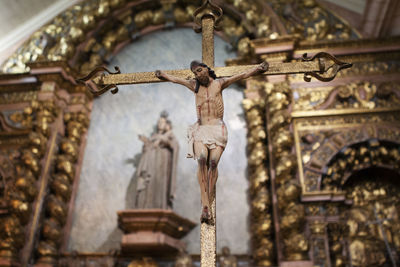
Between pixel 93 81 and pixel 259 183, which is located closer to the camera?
pixel 93 81

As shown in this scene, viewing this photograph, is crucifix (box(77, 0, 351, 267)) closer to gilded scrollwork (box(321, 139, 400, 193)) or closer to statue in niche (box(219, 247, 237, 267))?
→ gilded scrollwork (box(321, 139, 400, 193))

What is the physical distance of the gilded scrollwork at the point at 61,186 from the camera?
17.1 ft

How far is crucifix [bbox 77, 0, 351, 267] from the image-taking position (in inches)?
94.8

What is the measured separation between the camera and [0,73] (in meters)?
6.63

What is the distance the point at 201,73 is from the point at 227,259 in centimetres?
292

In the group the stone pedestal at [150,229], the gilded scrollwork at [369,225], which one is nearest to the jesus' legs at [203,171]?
the stone pedestal at [150,229]

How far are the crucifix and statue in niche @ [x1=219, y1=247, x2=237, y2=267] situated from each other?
2543 millimetres

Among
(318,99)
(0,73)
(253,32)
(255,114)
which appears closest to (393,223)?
(318,99)

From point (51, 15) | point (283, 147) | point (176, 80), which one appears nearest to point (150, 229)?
point (283, 147)

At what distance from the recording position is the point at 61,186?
548cm

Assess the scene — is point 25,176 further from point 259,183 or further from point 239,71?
point 239,71

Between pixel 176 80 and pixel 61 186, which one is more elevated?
pixel 61 186

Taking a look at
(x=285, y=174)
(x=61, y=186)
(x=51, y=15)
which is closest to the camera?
(x=285, y=174)

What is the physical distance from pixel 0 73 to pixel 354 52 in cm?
540
